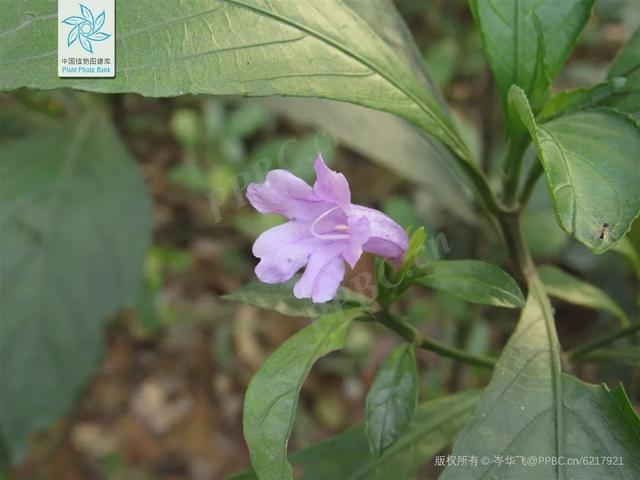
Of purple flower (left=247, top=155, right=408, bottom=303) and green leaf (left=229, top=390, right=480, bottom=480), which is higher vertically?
purple flower (left=247, top=155, right=408, bottom=303)

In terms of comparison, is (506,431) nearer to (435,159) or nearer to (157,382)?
(435,159)

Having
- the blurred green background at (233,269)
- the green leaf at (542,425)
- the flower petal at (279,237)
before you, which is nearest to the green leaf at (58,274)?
the blurred green background at (233,269)

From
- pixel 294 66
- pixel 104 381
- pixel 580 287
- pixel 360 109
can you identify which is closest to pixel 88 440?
pixel 104 381

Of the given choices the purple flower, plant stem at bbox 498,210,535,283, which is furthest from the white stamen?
plant stem at bbox 498,210,535,283

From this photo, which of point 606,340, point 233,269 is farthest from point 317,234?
point 233,269

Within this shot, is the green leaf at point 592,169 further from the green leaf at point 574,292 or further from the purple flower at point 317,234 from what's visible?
the green leaf at point 574,292

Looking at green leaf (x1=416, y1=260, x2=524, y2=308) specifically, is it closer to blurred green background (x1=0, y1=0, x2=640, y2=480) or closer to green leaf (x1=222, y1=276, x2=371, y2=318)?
green leaf (x1=222, y1=276, x2=371, y2=318)
